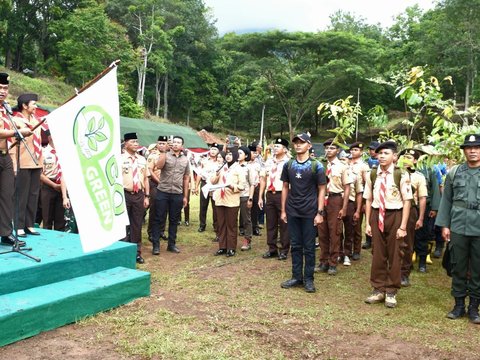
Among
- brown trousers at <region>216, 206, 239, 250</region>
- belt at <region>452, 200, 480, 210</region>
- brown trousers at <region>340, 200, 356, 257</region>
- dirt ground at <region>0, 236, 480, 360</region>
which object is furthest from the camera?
brown trousers at <region>216, 206, 239, 250</region>

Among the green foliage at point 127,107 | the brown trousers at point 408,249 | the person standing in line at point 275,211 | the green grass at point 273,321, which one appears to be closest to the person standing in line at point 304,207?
the green grass at point 273,321

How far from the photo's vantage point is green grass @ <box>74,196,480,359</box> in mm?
3951

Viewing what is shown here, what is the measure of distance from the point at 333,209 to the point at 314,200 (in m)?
1.16

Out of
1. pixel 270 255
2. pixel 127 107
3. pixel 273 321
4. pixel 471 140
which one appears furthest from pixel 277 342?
pixel 127 107

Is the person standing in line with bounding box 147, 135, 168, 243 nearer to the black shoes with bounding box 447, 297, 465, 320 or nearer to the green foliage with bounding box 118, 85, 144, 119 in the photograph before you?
the black shoes with bounding box 447, 297, 465, 320

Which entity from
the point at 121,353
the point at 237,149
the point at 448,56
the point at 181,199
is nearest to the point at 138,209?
the point at 181,199

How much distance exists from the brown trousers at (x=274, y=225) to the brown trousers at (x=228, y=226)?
2.02 ft

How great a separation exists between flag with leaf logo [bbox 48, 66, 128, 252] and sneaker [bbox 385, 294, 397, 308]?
320cm

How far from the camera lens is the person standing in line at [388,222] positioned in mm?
5266

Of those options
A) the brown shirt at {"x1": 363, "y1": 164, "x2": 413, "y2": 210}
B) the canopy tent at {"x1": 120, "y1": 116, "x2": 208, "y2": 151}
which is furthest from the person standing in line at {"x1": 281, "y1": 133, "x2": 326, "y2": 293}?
the canopy tent at {"x1": 120, "y1": 116, "x2": 208, "y2": 151}

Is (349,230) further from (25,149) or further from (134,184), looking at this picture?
(25,149)

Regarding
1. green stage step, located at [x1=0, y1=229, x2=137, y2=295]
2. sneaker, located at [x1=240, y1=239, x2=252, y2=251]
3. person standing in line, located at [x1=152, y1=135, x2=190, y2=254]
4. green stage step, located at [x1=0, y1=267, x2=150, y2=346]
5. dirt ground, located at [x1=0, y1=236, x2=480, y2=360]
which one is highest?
person standing in line, located at [x1=152, y1=135, x2=190, y2=254]

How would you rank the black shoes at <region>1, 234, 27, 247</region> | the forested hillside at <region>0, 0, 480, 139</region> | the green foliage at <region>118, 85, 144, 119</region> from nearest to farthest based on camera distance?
1. the black shoes at <region>1, 234, 27, 247</region>
2. the forested hillside at <region>0, 0, 480, 139</region>
3. the green foliage at <region>118, 85, 144, 119</region>

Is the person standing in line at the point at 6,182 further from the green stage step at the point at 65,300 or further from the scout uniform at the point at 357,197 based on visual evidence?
the scout uniform at the point at 357,197
